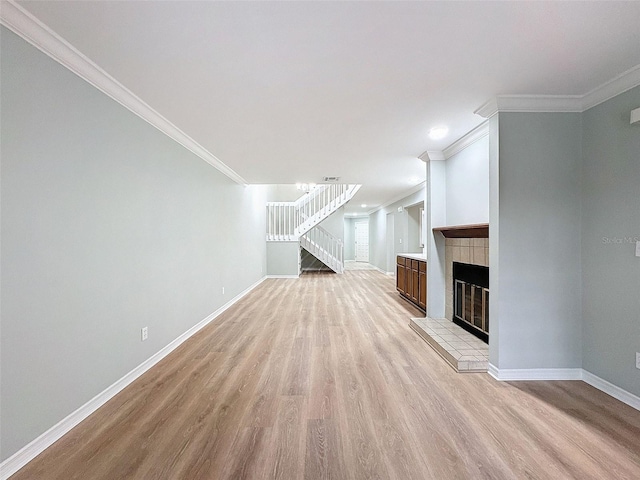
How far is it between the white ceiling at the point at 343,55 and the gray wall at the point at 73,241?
1.14 ft

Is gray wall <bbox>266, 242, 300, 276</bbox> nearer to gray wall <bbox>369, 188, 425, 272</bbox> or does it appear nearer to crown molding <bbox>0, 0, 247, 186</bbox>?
gray wall <bbox>369, 188, 425, 272</bbox>

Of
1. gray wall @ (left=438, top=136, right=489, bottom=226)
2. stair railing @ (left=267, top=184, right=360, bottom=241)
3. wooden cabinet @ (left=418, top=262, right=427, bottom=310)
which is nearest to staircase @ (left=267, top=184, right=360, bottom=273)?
stair railing @ (left=267, top=184, right=360, bottom=241)

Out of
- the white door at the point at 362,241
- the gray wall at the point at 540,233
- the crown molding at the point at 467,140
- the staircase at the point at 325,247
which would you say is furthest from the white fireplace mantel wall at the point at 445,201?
the white door at the point at 362,241

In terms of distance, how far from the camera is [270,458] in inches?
68.3

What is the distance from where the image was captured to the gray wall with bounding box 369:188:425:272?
8483mm

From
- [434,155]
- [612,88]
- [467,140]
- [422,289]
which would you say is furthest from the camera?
[422,289]

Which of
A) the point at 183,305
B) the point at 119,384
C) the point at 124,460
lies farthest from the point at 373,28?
the point at 183,305

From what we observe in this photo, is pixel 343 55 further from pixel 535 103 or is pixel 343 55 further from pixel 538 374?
pixel 538 374

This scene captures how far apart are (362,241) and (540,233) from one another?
41.5 ft

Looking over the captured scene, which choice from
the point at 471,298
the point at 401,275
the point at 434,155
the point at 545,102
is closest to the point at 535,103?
the point at 545,102

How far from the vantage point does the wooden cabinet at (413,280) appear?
196 inches

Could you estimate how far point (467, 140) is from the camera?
357 cm

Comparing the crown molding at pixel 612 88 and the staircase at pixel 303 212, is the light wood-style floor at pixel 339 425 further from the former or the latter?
the staircase at pixel 303 212

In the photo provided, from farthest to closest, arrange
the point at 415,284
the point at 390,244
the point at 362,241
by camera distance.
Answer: the point at 362,241 → the point at 390,244 → the point at 415,284
